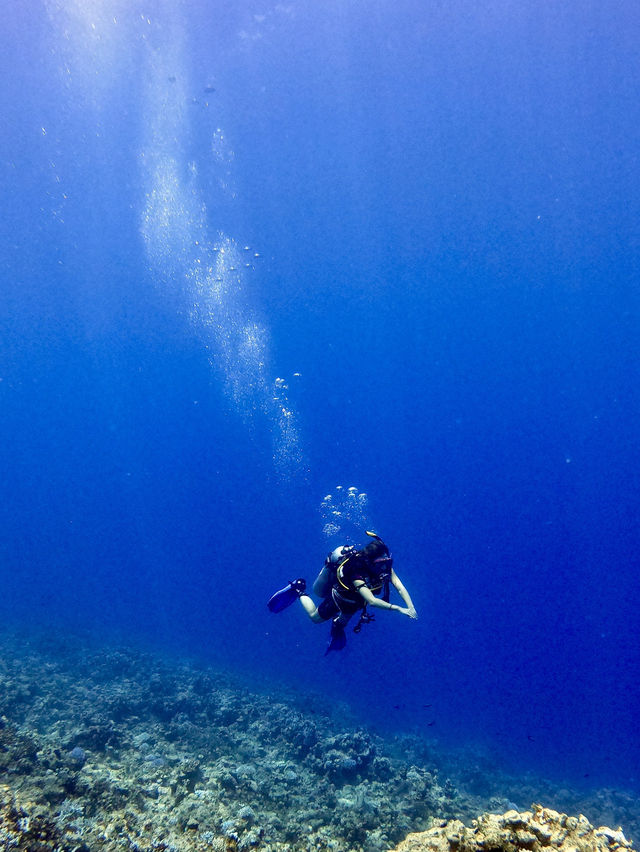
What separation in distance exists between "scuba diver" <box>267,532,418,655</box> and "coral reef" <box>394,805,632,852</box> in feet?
10.7

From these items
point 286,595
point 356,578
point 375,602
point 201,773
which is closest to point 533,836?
point 375,602

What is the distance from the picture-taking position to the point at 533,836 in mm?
→ 2520

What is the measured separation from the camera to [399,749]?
13.2 metres

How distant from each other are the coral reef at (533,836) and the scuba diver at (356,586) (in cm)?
325

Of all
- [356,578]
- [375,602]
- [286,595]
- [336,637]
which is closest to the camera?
[375,602]

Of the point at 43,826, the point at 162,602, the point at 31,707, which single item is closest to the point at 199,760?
the point at 43,826

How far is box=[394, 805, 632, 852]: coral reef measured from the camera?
2512mm

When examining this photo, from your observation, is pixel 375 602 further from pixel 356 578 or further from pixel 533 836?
pixel 533 836

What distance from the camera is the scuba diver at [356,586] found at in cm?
665

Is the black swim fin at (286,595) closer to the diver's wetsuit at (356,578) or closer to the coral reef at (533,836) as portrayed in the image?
the diver's wetsuit at (356,578)

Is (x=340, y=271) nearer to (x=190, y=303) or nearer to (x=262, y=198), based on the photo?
(x=262, y=198)

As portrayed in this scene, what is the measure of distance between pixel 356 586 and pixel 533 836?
4.20 meters

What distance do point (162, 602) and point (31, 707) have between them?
35414mm

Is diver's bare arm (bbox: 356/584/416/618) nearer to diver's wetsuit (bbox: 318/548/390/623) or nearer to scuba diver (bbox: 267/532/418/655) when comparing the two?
scuba diver (bbox: 267/532/418/655)
